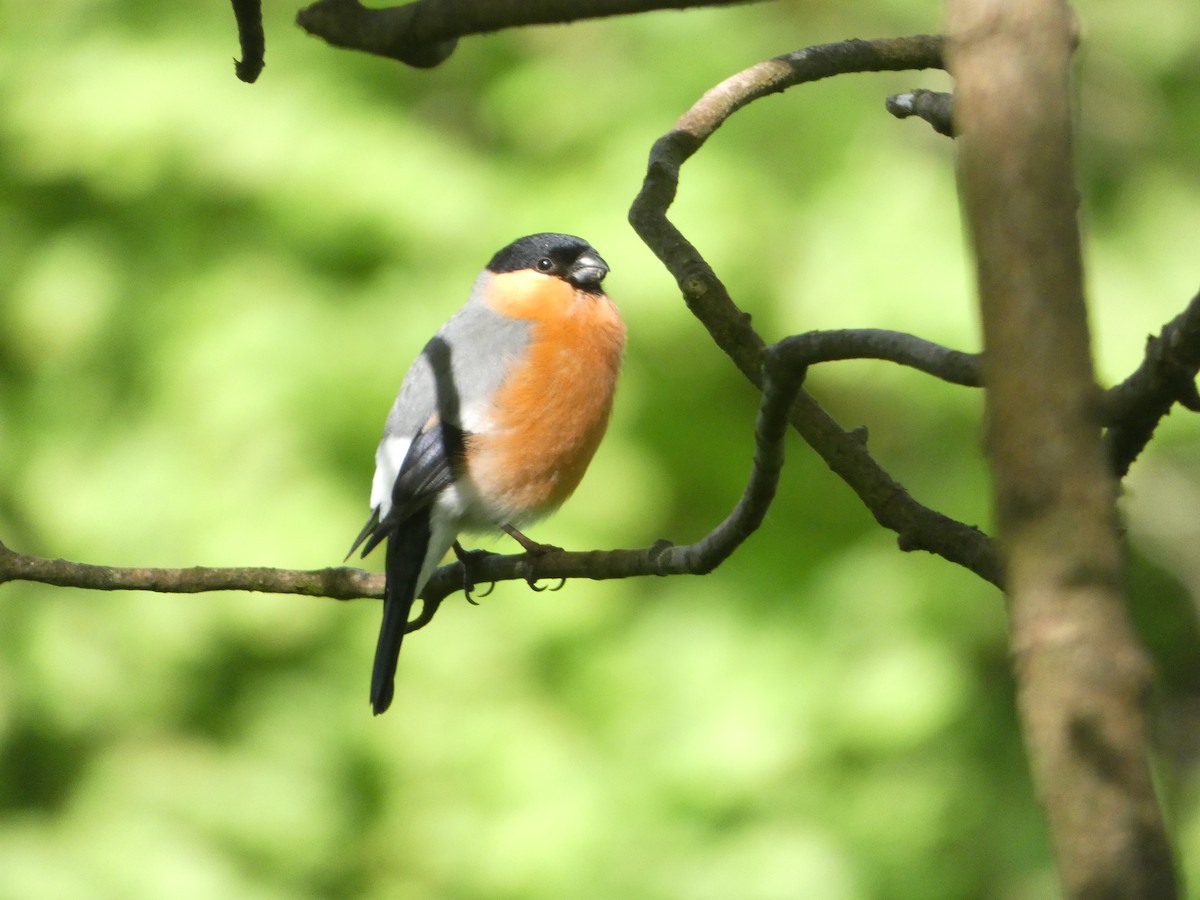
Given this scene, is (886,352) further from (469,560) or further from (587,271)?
(587,271)

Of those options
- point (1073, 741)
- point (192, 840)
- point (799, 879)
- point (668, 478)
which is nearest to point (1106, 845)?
point (1073, 741)

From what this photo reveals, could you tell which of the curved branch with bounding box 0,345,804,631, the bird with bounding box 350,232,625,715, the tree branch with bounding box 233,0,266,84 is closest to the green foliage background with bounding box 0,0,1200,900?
the bird with bounding box 350,232,625,715

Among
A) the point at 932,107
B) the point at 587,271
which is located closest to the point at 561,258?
the point at 587,271

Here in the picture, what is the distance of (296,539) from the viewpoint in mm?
4473

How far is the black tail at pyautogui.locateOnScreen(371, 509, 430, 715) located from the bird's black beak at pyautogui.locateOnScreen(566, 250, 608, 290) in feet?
3.42

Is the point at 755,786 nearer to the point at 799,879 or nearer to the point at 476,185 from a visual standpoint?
the point at 799,879

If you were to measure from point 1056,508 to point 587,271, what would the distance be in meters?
3.30

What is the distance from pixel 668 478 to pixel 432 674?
106 cm

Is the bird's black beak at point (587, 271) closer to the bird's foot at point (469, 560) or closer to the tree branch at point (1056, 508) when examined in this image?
the bird's foot at point (469, 560)

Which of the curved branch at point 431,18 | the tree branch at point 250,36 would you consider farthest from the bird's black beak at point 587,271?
the curved branch at point 431,18

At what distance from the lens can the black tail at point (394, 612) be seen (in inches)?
126

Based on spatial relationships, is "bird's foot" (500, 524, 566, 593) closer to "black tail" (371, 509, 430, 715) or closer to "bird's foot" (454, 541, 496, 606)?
"bird's foot" (454, 541, 496, 606)

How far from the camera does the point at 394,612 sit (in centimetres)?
324

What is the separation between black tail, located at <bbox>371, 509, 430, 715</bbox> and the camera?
3.20 meters
